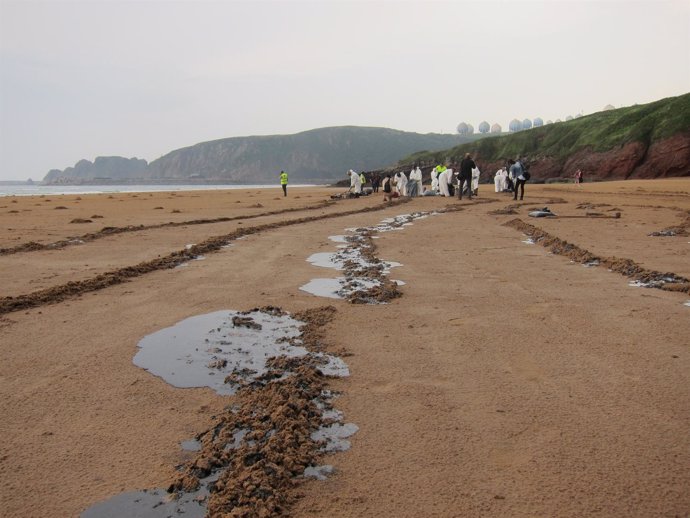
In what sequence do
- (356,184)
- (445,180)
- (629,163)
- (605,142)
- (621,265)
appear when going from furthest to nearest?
(605,142)
(629,163)
(356,184)
(445,180)
(621,265)

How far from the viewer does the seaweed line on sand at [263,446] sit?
2.35m

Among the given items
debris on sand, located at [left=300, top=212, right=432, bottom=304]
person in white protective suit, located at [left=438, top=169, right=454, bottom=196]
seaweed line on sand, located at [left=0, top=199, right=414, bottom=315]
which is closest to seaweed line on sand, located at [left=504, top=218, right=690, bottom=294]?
debris on sand, located at [left=300, top=212, right=432, bottom=304]

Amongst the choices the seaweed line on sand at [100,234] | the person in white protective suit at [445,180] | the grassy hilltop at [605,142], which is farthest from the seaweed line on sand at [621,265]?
the grassy hilltop at [605,142]

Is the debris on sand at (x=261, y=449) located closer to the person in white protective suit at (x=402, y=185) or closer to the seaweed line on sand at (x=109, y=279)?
the seaweed line on sand at (x=109, y=279)

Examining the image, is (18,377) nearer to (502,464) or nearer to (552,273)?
(502,464)

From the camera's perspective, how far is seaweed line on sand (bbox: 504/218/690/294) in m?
6.32

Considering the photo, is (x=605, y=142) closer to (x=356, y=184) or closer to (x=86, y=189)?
(x=356, y=184)

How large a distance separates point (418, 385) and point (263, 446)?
123 centimetres

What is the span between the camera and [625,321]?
4.91m

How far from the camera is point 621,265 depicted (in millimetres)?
7488

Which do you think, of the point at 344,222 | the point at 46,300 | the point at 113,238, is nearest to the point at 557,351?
the point at 46,300

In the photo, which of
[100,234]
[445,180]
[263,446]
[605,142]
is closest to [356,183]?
[445,180]

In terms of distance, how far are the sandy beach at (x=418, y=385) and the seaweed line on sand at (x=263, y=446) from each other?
83 mm

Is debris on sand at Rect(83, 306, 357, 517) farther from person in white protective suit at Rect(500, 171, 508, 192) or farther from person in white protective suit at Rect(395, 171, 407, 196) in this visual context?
person in white protective suit at Rect(500, 171, 508, 192)
